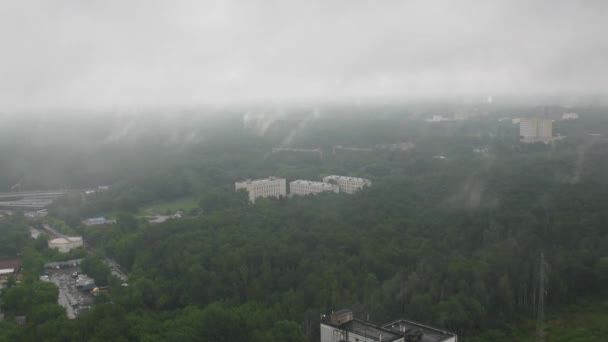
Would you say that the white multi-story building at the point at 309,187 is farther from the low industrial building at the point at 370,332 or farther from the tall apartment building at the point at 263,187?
the low industrial building at the point at 370,332

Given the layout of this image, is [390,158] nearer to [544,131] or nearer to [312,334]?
[544,131]

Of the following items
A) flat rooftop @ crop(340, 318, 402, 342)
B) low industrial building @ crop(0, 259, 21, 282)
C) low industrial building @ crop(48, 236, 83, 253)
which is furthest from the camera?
low industrial building @ crop(48, 236, 83, 253)

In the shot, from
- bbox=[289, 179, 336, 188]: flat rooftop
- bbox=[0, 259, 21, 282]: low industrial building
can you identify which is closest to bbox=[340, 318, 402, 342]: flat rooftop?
bbox=[0, 259, 21, 282]: low industrial building

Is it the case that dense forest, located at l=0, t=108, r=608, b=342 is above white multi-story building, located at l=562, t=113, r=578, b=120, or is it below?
below

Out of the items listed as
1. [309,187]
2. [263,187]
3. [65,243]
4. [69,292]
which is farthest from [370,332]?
[263,187]

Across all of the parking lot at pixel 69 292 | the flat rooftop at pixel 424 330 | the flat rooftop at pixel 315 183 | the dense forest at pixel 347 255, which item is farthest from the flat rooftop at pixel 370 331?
the flat rooftop at pixel 315 183

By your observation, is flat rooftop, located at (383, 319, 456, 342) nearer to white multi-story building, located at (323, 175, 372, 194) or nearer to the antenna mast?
the antenna mast
